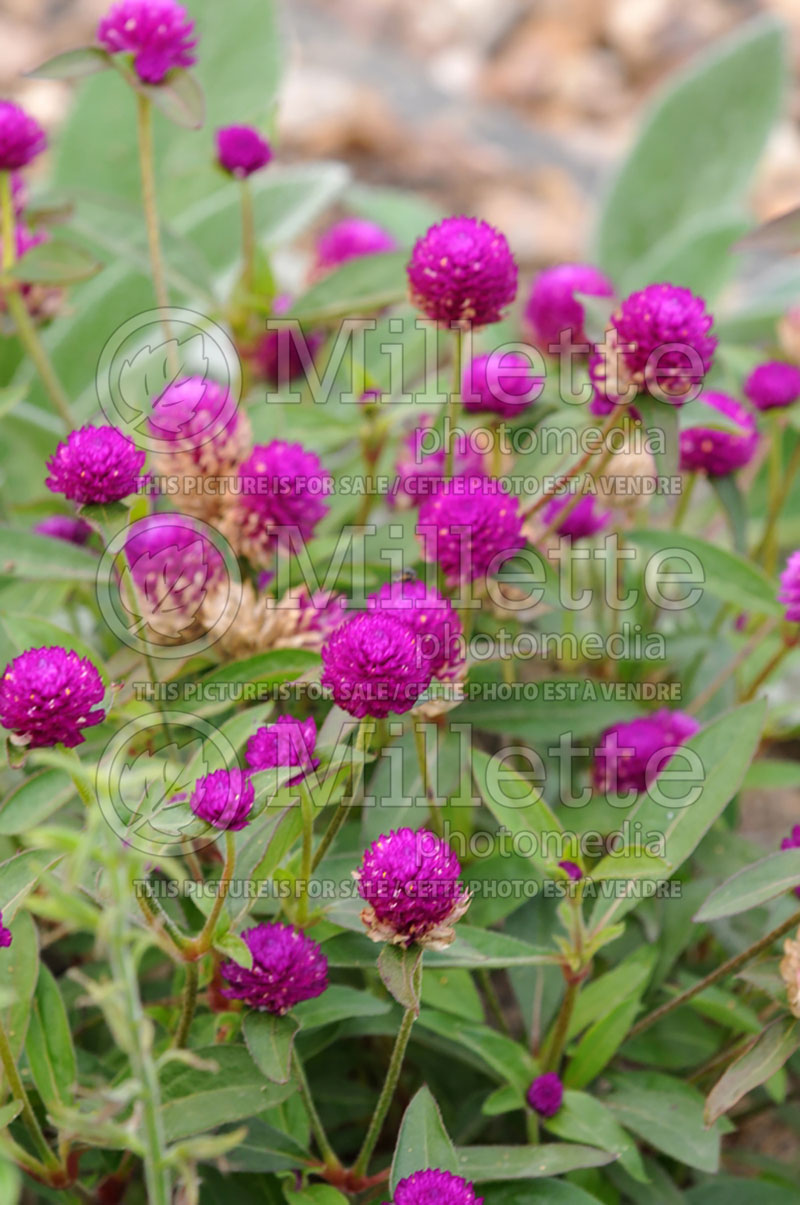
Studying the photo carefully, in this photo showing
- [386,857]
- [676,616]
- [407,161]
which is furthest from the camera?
[407,161]

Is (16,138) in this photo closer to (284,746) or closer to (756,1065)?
(284,746)

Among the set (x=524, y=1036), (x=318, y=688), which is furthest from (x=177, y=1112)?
(x=524, y=1036)

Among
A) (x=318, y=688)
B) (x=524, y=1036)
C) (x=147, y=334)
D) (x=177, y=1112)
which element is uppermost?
(x=147, y=334)

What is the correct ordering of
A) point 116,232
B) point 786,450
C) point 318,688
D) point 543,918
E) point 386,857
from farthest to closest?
1. point 786,450
2. point 116,232
3. point 543,918
4. point 318,688
5. point 386,857

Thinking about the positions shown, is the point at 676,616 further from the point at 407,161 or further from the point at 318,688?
the point at 407,161

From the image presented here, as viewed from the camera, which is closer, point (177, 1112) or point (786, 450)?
point (177, 1112)

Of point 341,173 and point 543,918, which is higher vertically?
point 341,173
